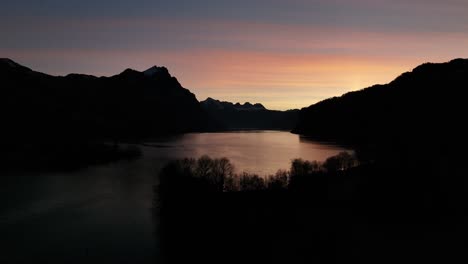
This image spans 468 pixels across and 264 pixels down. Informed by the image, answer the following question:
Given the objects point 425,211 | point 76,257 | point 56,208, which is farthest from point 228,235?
point 56,208

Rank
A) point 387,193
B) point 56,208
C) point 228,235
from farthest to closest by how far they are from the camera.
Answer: point 56,208, point 387,193, point 228,235

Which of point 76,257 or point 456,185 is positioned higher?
point 456,185

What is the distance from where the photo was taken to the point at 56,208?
62438 mm

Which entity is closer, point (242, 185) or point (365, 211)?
point (365, 211)

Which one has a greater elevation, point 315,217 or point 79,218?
point 315,217

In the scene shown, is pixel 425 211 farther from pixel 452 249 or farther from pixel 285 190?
pixel 285 190

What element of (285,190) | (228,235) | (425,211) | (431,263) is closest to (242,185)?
(285,190)


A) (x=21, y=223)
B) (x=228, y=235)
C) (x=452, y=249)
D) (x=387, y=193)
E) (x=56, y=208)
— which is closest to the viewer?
(x=452, y=249)

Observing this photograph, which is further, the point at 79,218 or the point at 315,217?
the point at 79,218

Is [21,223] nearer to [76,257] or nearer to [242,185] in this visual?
[76,257]

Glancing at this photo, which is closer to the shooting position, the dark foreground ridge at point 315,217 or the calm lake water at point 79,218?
the dark foreground ridge at point 315,217

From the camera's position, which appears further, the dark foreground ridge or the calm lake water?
the calm lake water

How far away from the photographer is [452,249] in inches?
1661

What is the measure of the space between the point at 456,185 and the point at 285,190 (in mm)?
26854
